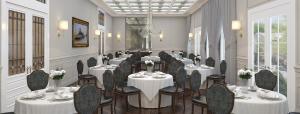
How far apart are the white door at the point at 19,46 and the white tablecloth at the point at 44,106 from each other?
1817 millimetres

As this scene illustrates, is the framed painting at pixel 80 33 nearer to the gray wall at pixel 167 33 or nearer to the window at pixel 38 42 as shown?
the window at pixel 38 42

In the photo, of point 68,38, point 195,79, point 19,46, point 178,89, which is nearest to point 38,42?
point 19,46

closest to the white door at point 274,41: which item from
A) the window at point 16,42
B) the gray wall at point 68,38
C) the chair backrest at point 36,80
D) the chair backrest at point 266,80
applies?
the chair backrest at point 266,80

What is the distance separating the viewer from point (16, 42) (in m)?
5.42

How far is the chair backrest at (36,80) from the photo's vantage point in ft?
14.8

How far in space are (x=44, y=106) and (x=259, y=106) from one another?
2679 mm

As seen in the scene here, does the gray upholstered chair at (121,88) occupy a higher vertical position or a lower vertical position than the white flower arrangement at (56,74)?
lower

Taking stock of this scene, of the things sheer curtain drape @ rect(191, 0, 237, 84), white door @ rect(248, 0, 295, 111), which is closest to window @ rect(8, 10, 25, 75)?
white door @ rect(248, 0, 295, 111)

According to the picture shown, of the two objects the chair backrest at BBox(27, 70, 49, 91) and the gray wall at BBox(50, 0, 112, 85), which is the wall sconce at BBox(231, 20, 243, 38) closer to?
the gray wall at BBox(50, 0, 112, 85)

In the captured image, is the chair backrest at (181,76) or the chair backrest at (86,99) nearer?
the chair backrest at (86,99)

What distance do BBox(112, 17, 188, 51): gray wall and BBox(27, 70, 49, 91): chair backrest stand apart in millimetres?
13721

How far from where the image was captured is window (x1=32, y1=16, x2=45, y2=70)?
6.26 metres

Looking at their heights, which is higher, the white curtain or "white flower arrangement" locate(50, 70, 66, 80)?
the white curtain

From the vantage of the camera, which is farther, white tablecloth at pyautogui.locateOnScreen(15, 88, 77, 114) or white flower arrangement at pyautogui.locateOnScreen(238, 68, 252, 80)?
white flower arrangement at pyautogui.locateOnScreen(238, 68, 252, 80)
